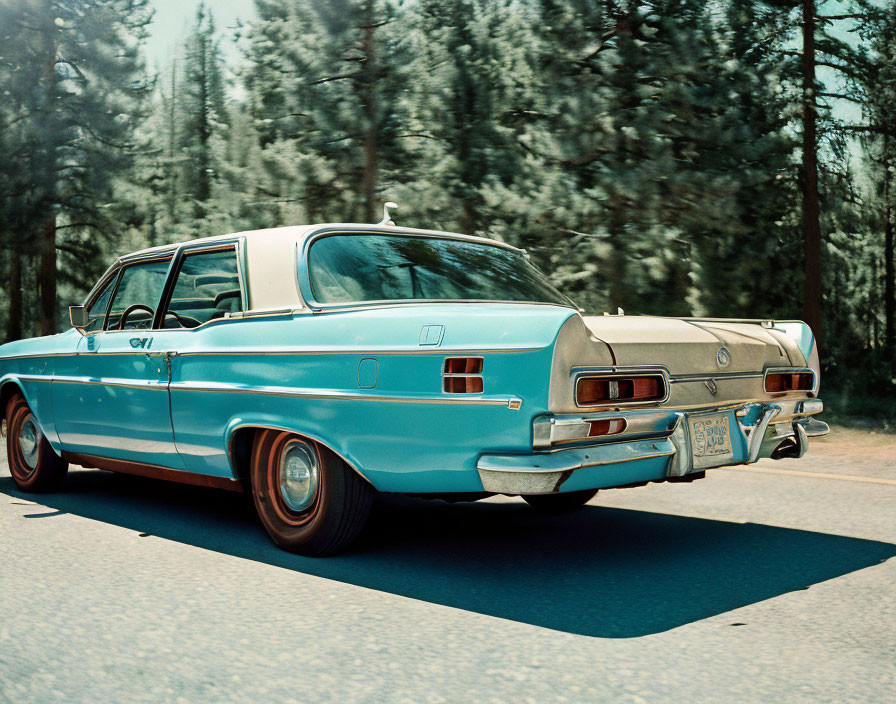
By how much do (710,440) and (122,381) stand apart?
11.4 feet

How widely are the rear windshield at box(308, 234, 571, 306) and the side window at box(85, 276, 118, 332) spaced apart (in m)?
2.20

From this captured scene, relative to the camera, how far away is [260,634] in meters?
3.70

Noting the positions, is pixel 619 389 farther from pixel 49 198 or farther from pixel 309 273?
pixel 49 198

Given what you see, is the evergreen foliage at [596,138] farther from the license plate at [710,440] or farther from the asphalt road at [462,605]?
the license plate at [710,440]

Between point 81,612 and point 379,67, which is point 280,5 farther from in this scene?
point 81,612

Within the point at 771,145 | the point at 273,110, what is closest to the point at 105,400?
the point at 771,145

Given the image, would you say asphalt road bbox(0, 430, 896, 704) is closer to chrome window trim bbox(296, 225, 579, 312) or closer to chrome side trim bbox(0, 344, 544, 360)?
chrome side trim bbox(0, 344, 544, 360)

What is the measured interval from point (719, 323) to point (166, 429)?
3124 millimetres

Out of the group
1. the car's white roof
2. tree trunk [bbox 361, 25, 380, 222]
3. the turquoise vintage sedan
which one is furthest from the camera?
tree trunk [bbox 361, 25, 380, 222]

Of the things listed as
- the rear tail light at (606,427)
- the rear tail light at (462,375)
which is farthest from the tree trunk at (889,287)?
the rear tail light at (462,375)

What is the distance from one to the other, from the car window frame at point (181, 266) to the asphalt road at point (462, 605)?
3.97 ft

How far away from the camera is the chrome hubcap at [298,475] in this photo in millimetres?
4855

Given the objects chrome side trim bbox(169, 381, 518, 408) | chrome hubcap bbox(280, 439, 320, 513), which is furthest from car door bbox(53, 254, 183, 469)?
chrome hubcap bbox(280, 439, 320, 513)

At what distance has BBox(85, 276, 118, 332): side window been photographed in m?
6.55
